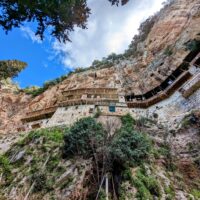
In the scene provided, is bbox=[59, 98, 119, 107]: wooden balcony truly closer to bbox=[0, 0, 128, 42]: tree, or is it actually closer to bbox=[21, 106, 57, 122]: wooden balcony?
bbox=[21, 106, 57, 122]: wooden balcony

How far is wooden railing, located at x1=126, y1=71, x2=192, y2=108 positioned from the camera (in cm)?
2543

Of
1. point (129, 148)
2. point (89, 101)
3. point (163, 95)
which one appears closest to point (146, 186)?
point (129, 148)

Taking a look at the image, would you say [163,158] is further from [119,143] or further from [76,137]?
[76,137]

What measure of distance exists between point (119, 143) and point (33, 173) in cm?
581

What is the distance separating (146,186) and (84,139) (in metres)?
Result: 5.44

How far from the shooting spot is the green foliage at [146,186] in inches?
452

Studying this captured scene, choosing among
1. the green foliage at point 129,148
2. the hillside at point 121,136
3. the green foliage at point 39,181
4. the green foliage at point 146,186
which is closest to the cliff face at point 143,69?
the hillside at point 121,136

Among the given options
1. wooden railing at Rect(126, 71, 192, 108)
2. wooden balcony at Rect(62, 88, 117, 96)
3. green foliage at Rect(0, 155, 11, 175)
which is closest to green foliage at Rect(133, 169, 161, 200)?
green foliage at Rect(0, 155, 11, 175)

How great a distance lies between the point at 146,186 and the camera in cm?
1210

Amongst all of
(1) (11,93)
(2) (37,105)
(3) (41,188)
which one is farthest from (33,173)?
(1) (11,93)

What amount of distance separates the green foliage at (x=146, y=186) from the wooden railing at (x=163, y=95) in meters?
15.0

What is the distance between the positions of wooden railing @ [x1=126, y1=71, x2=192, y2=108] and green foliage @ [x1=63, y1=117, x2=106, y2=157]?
11372mm

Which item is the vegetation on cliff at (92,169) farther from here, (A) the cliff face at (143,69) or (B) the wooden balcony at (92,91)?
(A) the cliff face at (143,69)

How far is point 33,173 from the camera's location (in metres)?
15.0
